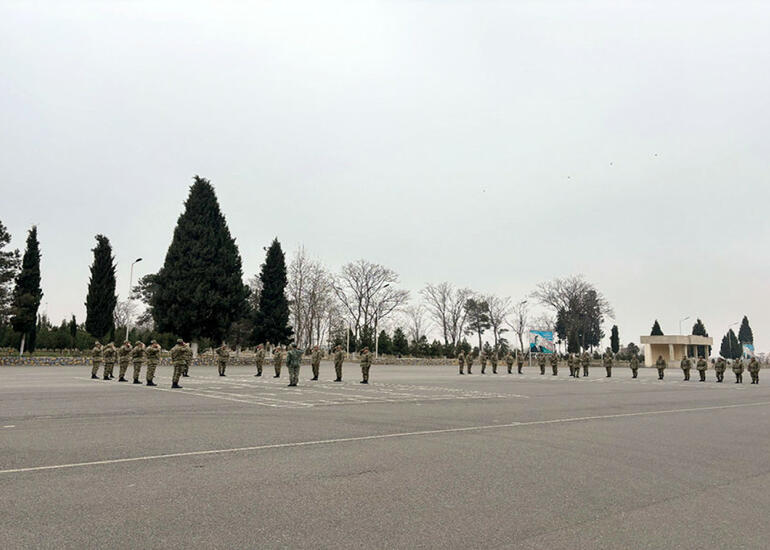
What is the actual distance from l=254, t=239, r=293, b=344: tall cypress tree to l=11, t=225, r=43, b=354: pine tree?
20.1 meters

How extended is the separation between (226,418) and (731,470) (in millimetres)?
9130

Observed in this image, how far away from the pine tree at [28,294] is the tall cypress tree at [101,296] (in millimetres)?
7153

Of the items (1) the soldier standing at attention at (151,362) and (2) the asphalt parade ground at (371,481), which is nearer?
(2) the asphalt parade ground at (371,481)

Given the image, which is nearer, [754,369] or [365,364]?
[365,364]

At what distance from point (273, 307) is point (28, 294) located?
22.2 metres

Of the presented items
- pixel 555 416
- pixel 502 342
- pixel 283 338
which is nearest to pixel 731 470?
pixel 555 416

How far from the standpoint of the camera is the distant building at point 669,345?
7538 cm

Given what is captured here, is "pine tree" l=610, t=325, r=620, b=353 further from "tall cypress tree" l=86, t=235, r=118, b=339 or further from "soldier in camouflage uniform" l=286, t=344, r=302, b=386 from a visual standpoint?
"soldier in camouflage uniform" l=286, t=344, r=302, b=386

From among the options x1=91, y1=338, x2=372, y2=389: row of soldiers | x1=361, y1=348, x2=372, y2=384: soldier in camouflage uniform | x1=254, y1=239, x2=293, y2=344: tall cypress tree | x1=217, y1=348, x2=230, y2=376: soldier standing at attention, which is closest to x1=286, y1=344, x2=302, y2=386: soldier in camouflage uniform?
x1=91, y1=338, x2=372, y2=389: row of soldiers

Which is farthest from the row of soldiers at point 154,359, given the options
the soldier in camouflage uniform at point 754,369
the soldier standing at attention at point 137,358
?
the soldier in camouflage uniform at point 754,369

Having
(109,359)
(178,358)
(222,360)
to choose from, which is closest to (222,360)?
(222,360)

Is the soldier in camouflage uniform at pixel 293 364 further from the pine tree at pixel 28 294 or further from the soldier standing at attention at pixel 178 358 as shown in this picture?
the pine tree at pixel 28 294

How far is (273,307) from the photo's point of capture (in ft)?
198

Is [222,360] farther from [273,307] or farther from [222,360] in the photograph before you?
[273,307]
